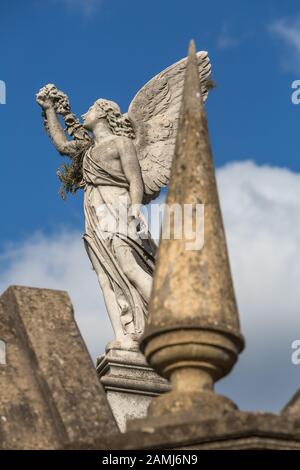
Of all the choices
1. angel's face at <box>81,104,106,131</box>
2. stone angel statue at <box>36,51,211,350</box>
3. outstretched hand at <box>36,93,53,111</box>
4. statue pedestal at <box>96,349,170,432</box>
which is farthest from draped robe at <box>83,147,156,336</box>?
outstretched hand at <box>36,93,53,111</box>

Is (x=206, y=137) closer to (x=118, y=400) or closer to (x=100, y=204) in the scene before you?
(x=118, y=400)

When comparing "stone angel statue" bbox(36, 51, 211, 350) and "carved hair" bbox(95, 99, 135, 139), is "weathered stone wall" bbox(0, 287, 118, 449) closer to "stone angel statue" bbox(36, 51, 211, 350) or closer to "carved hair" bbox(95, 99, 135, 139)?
"stone angel statue" bbox(36, 51, 211, 350)

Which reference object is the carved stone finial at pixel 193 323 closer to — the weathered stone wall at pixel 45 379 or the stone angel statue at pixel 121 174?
the weathered stone wall at pixel 45 379

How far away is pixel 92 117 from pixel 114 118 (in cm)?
25

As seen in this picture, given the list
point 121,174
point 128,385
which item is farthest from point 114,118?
point 128,385

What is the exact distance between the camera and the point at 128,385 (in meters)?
11.7

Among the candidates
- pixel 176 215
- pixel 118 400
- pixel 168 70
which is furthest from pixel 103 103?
pixel 176 215

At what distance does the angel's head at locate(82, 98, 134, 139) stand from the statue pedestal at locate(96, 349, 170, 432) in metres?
3.04

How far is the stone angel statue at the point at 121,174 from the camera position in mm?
12875

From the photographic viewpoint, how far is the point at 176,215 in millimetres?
6969

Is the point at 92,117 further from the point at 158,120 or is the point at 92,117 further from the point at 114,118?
the point at 158,120

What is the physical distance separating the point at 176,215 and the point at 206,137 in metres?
0.59

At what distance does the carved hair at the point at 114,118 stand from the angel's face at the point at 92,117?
6 cm

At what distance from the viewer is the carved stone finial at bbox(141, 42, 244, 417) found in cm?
657
